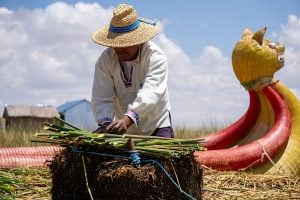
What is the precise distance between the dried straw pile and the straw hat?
129 centimetres

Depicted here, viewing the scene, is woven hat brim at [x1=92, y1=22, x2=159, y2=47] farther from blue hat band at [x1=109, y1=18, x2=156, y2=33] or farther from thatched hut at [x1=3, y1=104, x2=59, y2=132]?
thatched hut at [x1=3, y1=104, x2=59, y2=132]

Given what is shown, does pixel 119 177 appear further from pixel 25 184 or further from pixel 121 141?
pixel 25 184

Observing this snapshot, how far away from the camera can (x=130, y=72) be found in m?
4.00

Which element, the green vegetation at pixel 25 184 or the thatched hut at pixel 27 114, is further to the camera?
the thatched hut at pixel 27 114

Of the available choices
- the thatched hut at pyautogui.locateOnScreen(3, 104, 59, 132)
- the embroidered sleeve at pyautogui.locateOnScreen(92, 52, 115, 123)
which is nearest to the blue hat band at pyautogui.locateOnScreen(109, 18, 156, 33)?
the embroidered sleeve at pyautogui.locateOnScreen(92, 52, 115, 123)

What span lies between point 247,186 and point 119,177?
7.25 ft

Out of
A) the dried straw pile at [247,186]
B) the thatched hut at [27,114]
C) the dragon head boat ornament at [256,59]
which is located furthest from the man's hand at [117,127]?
the thatched hut at [27,114]

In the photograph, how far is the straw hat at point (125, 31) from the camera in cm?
384

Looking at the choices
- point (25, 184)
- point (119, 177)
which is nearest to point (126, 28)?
point (119, 177)

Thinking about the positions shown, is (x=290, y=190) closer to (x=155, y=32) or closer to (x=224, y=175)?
(x=224, y=175)

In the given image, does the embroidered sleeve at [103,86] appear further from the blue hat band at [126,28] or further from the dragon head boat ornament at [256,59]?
the dragon head boat ornament at [256,59]

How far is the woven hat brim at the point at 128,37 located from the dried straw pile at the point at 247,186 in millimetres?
1281

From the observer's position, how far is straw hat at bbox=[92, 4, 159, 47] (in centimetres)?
384

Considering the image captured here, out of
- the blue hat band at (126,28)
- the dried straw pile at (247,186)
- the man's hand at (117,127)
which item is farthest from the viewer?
the dried straw pile at (247,186)
